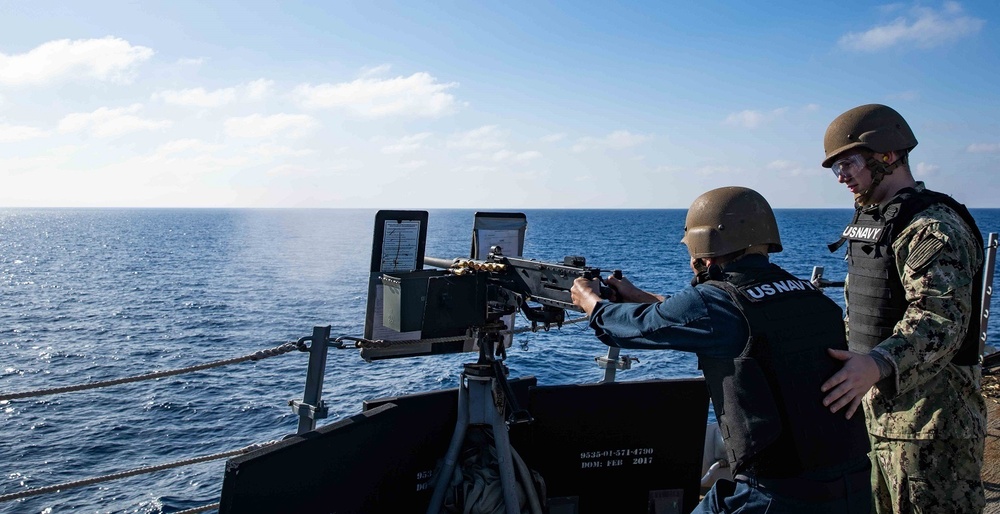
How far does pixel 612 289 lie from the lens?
383 cm

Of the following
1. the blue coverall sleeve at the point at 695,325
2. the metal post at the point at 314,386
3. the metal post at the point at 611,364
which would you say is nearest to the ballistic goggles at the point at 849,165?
the blue coverall sleeve at the point at 695,325

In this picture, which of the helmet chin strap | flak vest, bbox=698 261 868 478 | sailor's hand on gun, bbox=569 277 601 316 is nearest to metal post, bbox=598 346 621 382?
sailor's hand on gun, bbox=569 277 601 316

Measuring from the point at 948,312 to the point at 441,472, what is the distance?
2733 millimetres

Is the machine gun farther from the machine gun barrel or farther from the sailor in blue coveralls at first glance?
the sailor in blue coveralls

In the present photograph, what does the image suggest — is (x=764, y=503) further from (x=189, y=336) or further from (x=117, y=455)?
(x=189, y=336)

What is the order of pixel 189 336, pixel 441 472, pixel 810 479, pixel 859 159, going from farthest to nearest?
1. pixel 189 336
2. pixel 441 472
3. pixel 859 159
4. pixel 810 479

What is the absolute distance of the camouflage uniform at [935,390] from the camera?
355 centimetres

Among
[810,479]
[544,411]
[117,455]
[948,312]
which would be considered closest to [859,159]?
[948,312]

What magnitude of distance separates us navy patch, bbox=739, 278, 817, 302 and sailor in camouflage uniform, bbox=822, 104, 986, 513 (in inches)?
15.0

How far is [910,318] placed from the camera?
355cm

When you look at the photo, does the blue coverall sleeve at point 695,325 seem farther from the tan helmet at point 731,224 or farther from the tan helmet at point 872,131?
the tan helmet at point 872,131

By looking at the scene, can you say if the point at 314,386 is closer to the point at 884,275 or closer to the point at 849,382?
the point at 849,382

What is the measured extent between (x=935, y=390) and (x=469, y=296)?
2.42 m

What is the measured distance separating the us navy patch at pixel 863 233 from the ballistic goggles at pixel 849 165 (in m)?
0.30
